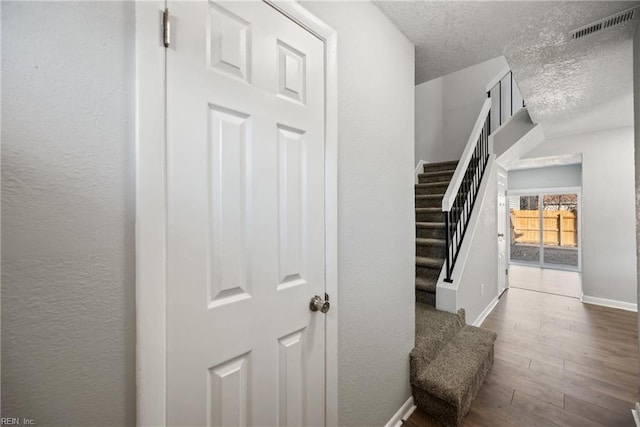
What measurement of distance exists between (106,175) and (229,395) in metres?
0.75

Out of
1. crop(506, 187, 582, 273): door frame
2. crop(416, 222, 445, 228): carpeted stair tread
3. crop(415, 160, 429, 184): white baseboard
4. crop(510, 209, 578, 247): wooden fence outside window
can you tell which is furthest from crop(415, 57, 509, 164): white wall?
crop(510, 209, 578, 247): wooden fence outside window

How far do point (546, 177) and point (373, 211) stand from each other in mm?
6721

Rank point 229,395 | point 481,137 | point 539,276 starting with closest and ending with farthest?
point 229,395, point 481,137, point 539,276

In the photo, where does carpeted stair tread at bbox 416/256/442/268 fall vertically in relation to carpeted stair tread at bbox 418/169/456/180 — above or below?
below

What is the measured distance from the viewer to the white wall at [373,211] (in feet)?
4.12

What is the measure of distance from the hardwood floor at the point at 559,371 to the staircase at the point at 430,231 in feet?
2.75

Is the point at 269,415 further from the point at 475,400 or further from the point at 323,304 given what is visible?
the point at 475,400

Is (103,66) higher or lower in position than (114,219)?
higher

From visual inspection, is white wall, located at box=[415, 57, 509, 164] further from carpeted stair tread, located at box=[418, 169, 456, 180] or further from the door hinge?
the door hinge

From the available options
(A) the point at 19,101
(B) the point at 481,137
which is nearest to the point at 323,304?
(A) the point at 19,101

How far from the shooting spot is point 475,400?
6.09 feet

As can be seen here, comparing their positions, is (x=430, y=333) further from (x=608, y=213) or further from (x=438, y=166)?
(x=608, y=213)

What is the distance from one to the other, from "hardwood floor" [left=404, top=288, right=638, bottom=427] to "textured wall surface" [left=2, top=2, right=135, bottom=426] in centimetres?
179

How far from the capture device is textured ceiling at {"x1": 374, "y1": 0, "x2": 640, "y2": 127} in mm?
1436
